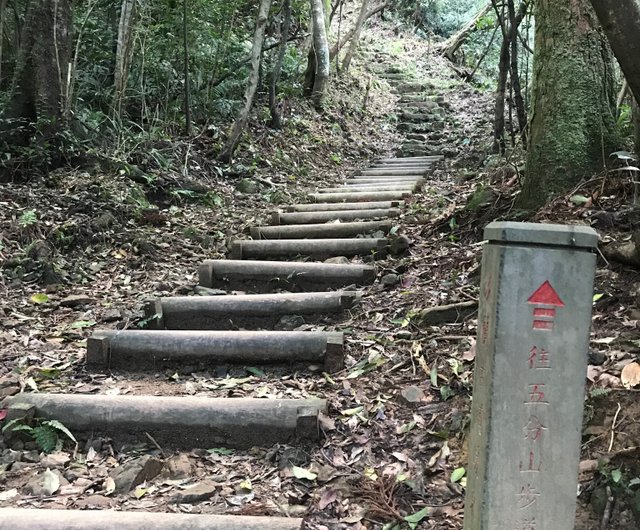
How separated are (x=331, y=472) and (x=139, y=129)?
6.61m

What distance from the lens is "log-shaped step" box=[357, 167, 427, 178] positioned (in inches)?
362

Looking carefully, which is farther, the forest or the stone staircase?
the stone staircase

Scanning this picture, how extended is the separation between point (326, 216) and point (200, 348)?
3.04 meters

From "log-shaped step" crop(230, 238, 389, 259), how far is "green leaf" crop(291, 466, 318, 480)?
9.14 ft

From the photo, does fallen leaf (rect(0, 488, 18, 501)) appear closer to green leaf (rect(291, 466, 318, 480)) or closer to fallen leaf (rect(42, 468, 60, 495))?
fallen leaf (rect(42, 468, 60, 495))

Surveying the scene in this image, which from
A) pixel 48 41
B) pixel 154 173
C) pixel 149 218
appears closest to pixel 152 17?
pixel 48 41

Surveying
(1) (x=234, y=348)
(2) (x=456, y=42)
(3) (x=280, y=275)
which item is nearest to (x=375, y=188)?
(3) (x=280, y=275)

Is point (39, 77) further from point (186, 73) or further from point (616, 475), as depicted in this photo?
point (616, 475)

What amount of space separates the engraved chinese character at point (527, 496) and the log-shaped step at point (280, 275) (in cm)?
300

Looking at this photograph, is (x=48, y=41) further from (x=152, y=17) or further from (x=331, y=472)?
(x=331, y=472)

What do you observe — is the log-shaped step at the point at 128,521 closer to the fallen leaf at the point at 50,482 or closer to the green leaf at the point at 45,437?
the fallen leaf at the point at 50,482

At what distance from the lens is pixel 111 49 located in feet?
27.2

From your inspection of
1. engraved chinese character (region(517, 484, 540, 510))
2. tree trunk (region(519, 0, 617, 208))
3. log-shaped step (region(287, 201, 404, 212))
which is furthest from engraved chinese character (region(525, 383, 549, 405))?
log-shaped step (region(287, 201, 404, 212))

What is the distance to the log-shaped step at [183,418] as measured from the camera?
2908 millimetres
